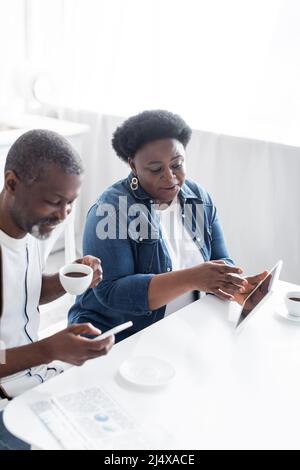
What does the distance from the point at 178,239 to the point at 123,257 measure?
0.91 ft

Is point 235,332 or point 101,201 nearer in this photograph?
point 235,332

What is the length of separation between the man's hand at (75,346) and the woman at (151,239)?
1.31 ft

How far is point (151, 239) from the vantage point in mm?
1504

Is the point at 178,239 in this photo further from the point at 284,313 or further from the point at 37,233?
the point at 37,233

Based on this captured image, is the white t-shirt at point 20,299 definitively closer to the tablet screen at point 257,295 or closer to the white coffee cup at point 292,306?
the tablet screen at point 257,295

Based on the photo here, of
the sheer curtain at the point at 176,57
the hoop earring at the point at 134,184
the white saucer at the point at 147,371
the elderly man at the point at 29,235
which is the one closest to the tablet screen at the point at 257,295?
the white saucer at the point at 147,371

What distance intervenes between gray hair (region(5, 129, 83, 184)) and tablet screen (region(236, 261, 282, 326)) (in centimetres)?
48

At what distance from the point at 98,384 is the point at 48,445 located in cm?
19

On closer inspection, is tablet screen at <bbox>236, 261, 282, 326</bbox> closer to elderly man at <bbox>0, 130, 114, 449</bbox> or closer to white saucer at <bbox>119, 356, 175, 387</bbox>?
white saucer at <bbox>119, 356, 175, 387</bbox>

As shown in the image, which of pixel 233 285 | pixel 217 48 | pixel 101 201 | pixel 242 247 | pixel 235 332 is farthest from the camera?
pixel 242 247

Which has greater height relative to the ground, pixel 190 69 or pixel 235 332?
pixel 190 69

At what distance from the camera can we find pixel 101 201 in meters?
1.51

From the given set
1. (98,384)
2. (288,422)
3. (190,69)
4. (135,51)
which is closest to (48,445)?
(98,384)
